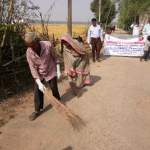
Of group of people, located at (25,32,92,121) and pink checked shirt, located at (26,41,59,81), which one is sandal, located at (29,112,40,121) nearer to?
group of people, located at (25,32,92,121)

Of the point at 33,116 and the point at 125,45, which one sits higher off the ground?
the point at 125,45

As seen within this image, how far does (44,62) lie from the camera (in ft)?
8.90

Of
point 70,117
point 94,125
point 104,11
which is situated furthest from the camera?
point 104,11

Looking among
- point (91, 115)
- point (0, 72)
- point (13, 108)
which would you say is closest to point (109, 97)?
point (91, 115)

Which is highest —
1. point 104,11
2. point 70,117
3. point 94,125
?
point 104,11

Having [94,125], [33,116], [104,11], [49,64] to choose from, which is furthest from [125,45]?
[104,11]

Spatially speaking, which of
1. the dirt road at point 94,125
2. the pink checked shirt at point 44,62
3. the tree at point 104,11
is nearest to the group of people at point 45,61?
the pink checked shirt at point 44,62

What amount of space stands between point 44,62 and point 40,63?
73mm

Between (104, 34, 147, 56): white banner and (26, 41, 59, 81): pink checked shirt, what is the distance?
19.5ft

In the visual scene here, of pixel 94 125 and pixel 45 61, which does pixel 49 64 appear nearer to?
pixel 45 61

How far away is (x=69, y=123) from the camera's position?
2.65m

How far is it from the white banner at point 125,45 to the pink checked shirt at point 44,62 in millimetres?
5947

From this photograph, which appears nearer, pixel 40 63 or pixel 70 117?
pixel 70 117

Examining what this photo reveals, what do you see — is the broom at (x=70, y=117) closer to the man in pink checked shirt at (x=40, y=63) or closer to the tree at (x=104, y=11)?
the man in pink checked shirt at (x=40, y=63)
